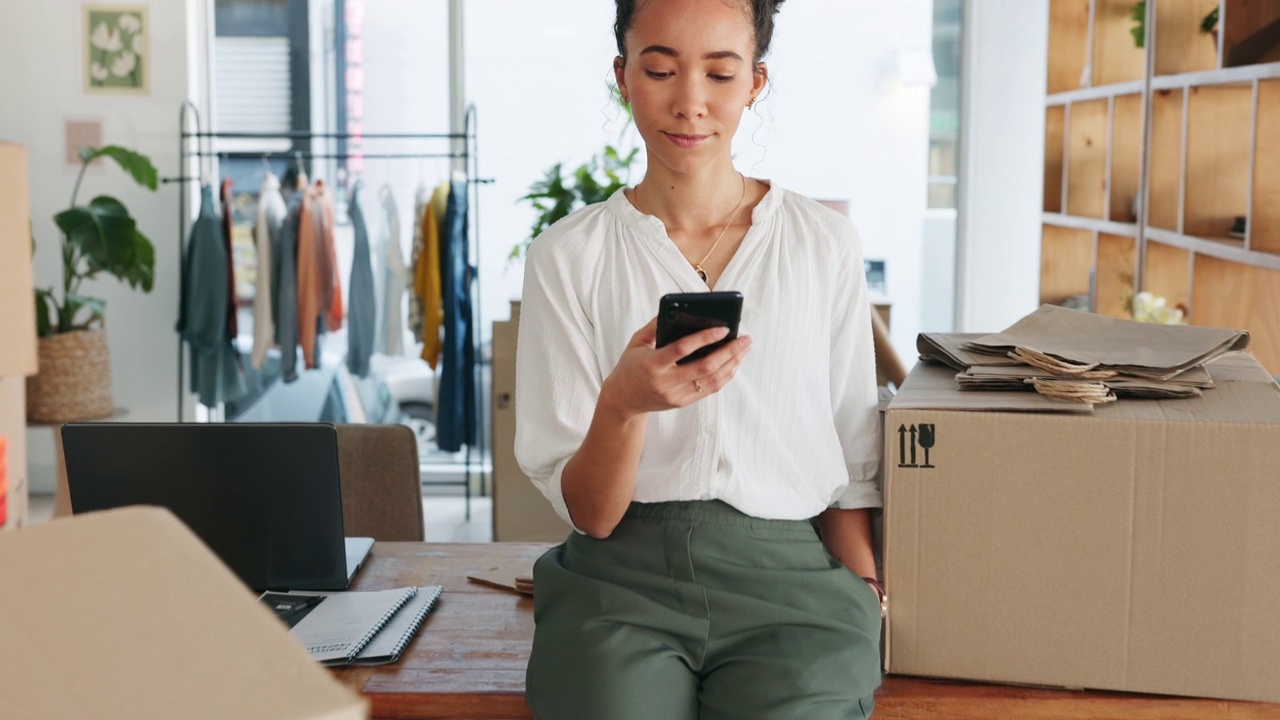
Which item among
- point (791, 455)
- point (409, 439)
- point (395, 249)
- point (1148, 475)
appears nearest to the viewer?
point (1148, 475)

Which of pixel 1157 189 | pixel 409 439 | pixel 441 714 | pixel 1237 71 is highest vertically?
pixel 1237 71

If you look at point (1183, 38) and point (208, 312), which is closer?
point (1183, 38)

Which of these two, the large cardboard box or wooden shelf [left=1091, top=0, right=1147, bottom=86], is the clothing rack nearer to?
wooden shelf [left=1091, top=0, right=1147, bottom=86]

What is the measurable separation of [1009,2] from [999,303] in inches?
46.9

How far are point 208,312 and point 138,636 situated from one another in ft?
14.4

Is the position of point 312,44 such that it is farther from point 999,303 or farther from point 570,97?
point 999,303

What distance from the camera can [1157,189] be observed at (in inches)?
114

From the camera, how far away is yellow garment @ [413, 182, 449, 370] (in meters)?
4.46

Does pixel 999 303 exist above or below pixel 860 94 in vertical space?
below

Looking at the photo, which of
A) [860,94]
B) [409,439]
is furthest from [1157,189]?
[860,94]

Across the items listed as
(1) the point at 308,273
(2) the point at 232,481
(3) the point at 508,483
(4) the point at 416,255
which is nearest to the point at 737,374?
(2) the point at 232,481

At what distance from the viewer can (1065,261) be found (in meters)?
3.96

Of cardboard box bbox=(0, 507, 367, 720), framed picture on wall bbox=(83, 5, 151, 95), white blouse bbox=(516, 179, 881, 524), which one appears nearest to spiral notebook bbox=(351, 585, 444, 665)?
white blouse bbox=(516, 179, 881, 524)

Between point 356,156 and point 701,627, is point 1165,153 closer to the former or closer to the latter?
point 701,627
